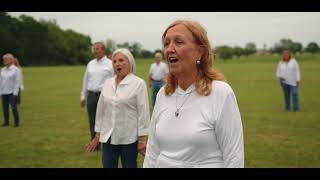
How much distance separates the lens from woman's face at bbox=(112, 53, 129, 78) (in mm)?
5547

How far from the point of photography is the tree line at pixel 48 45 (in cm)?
7731

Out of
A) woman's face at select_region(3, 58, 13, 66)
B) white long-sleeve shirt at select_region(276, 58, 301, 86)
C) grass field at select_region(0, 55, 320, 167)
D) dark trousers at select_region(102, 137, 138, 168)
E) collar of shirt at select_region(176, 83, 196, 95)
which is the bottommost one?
grass field at select_region(0, 55, 320, 167)

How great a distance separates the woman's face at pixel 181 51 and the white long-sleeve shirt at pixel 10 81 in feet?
34.9

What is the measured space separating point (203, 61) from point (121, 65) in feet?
9.14

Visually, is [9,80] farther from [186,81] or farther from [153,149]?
[186,81]

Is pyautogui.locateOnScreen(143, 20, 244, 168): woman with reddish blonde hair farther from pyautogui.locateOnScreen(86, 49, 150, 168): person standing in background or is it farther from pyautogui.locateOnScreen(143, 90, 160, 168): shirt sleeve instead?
pyautogui.locateOnScreen(86, 49, 150, 168): person standing in background

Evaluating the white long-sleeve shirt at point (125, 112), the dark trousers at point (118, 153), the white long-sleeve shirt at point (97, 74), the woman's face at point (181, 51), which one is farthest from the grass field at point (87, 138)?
the woman's face at point (181, 51)

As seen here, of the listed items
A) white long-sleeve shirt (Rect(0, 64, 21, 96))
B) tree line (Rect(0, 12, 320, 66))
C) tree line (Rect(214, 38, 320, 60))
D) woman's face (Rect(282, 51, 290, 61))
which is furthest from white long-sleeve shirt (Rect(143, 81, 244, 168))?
tree line (Rect(214, 38, 320, 60))

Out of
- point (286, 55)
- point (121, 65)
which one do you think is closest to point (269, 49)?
point (286, 55)

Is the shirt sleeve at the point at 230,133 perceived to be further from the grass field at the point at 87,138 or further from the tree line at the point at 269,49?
the tree line at the point at 269,49

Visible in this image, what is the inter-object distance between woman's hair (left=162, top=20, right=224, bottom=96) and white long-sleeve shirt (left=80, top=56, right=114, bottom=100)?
20.4 feet

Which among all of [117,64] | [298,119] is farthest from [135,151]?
[298,119]

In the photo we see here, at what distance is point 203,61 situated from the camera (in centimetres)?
289
